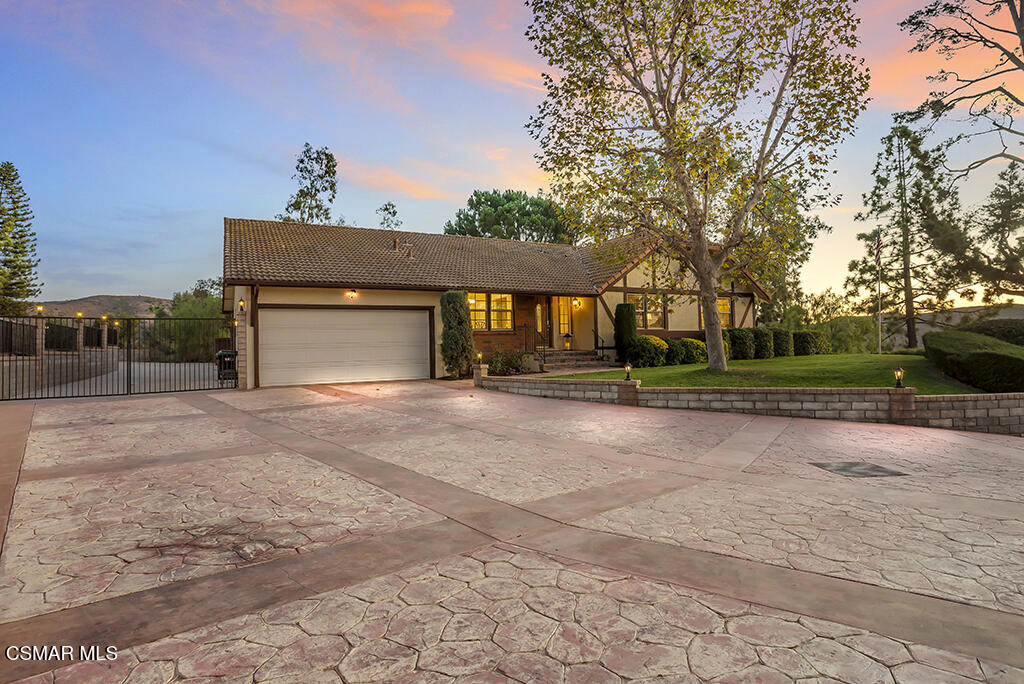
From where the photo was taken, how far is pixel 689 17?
12516 millimetres

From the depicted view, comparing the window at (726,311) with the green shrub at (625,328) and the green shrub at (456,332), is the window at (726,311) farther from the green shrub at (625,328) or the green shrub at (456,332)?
the green shrub at (456,332)

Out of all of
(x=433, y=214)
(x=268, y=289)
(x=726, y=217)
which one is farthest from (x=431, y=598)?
(x=433, y=214)

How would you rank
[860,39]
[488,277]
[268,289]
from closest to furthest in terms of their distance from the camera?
[860,39], [268,289], [488,277]

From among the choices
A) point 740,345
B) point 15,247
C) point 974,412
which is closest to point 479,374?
point 974,412

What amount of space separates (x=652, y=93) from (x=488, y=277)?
8802 millimetres

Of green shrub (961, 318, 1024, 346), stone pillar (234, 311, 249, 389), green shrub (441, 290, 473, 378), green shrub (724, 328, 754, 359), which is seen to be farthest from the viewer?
green shrub (724, 328, 754, 359)

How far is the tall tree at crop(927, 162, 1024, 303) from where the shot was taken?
72.3ft

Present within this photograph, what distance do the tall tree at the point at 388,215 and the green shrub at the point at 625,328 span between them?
27.8 metres

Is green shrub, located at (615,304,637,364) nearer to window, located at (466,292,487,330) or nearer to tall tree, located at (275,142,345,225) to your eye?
window, located at (466,292,487,330)

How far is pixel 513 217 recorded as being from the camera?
39.3m

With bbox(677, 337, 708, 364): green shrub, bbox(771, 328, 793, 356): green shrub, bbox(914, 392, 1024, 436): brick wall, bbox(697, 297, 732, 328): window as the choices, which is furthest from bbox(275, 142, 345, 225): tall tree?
bbox(914, 392, 1024, 436): brick wall

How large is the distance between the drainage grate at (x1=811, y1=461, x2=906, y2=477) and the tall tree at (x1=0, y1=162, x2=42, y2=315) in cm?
3634

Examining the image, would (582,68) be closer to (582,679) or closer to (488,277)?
(488,277)

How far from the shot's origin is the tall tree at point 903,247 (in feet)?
83.3
